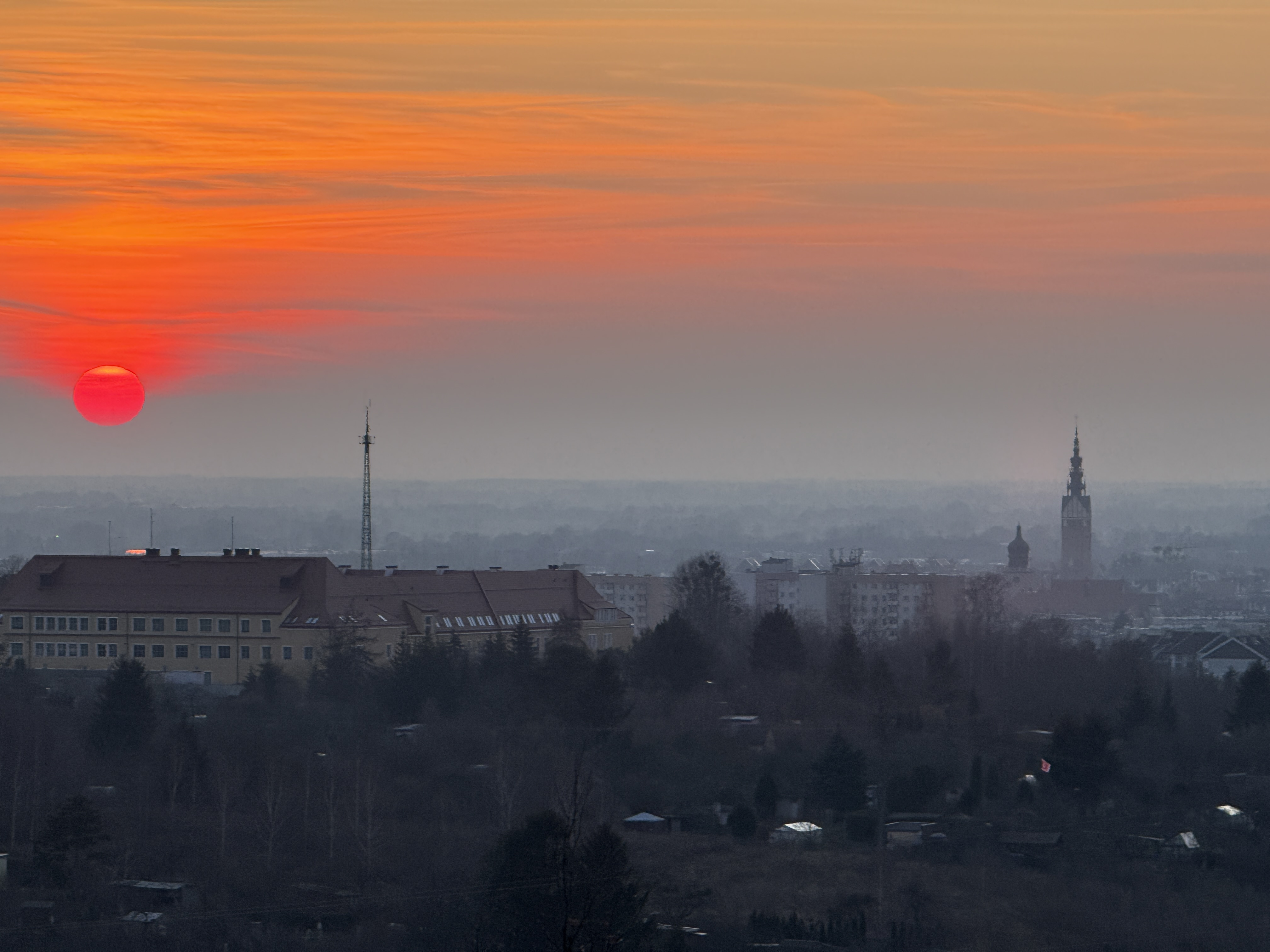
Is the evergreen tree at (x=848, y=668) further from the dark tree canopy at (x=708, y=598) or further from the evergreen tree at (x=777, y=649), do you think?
the dark tree canopy at (x=708, y=598)

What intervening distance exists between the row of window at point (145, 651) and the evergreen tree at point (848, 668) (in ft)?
38.0

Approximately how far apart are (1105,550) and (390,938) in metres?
178

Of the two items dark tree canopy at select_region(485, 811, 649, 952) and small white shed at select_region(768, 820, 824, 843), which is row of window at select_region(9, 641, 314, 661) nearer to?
small white shed at select_region(768, 820, 824, 843)

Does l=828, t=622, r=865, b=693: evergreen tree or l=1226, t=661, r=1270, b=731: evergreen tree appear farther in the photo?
l=828, t=622, r=865, b=693: evergreen tree

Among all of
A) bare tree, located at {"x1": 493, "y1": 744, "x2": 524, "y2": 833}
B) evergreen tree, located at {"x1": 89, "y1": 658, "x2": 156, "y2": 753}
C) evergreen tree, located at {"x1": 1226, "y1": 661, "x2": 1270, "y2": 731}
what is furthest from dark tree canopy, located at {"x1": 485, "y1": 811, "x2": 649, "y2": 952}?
evergreen tree, located at {"x1": 1226, "y1": 661, "x2": 1270, "y2": 731}

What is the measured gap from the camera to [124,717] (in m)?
35.3

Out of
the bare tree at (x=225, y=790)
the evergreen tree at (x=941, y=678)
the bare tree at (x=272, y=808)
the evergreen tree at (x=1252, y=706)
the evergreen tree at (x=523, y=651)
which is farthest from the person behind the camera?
the evergreen tree at (x=941, y=678)

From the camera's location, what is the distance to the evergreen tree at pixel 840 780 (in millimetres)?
33219

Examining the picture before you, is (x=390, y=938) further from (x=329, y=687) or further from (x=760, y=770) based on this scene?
(x=329, y=687)

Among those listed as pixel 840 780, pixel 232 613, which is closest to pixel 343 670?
pixel 232 613

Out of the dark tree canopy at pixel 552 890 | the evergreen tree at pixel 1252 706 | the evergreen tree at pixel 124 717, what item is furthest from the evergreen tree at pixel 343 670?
the evergreen tree at pixel 1252 706

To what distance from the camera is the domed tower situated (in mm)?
131125

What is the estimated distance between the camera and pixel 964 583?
99.0 m

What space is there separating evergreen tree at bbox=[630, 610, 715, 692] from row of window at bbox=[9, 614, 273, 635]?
30.2ft
